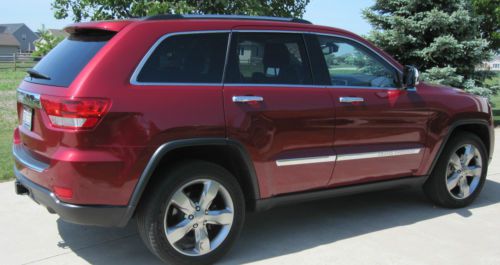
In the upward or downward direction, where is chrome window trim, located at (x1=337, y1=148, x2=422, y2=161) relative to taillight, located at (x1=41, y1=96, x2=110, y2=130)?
downward

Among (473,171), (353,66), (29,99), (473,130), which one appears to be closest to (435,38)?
(473,130)

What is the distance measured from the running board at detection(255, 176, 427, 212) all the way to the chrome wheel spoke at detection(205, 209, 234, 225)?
297 mm

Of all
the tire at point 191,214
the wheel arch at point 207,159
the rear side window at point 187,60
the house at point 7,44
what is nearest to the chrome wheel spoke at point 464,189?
the wheel arch at point 207,159

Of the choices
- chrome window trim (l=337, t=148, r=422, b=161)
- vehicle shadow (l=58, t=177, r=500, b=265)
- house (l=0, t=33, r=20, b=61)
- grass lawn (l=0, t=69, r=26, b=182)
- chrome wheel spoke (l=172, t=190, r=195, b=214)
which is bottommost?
house (l=0, t=33, r=20, b=61)

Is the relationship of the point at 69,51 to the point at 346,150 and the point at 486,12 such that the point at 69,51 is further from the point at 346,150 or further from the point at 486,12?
the point at 486,12

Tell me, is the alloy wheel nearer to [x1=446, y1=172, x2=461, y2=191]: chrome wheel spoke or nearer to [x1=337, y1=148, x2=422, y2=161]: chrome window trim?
[x1=446, y1=172, x2=461, y2=191]: chrome wheel spoke

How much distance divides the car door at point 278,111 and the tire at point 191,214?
1.02ft

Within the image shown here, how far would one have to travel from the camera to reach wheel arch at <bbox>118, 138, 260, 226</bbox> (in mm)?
3643

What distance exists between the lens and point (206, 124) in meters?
3.83

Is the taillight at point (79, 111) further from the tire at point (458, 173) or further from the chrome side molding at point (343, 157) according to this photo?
the tire at point (458, 173)

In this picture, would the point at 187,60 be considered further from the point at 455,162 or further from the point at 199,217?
the point at 455,162

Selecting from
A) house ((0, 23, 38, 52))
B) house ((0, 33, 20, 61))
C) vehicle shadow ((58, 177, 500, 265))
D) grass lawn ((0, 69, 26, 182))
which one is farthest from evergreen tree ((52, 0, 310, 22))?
house ((0, 23, 38, 52))

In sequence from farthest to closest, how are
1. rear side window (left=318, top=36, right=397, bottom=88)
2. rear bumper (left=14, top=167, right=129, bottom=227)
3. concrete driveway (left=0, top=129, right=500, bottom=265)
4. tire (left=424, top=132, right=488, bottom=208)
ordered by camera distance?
tire (left=424, top=132, right=488, bottom=208) < rear side window (left=318, top=36, right=397, bottom=88) < concrete driveway (left=0, top=129, right=500, bottom=265) < rear bumper (left=14, top=167, right=129, bottom=227)

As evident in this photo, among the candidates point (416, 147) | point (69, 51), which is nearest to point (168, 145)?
point (69, 51)
